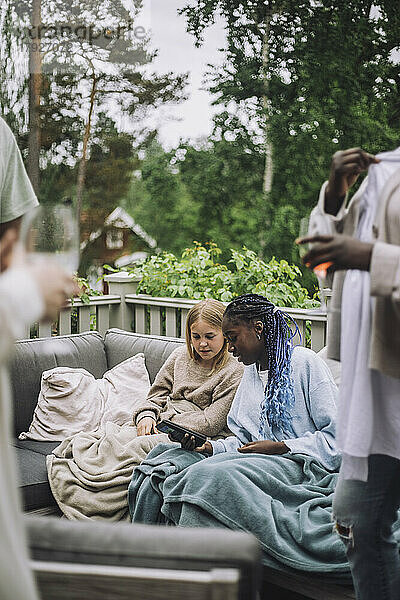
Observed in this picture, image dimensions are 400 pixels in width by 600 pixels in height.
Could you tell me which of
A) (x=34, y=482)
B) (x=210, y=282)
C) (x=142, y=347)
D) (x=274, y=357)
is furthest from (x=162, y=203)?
(x=274, y=357)

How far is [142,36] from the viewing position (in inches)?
254

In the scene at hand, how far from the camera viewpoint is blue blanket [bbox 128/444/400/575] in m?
1.96

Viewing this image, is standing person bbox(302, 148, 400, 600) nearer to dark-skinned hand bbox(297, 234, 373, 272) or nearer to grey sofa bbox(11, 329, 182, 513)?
dark-skinned hand bbox(297, 234, 373, 272)

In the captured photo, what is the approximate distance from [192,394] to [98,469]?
18.2 inches

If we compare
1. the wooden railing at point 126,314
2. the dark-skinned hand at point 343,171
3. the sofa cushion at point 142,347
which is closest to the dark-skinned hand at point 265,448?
the sofa cushion at point 142,347

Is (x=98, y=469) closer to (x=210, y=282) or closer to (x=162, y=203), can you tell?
(x=210, y=282)

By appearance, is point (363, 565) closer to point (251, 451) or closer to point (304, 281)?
point (251, 451)

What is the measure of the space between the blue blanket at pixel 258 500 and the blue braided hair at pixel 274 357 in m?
0.15

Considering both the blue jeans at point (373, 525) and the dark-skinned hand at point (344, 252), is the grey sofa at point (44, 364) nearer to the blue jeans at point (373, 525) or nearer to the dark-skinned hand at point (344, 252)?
the blue jeans at point (373, 525)

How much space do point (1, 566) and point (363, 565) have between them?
0.88 m

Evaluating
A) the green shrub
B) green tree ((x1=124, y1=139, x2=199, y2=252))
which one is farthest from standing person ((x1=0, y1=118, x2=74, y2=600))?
green tree ((x1=124, y1=139, x2=199, y2=252))

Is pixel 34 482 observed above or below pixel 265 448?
below

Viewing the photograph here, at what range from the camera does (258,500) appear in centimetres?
206

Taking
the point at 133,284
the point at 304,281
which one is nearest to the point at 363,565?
the point at 133,284
